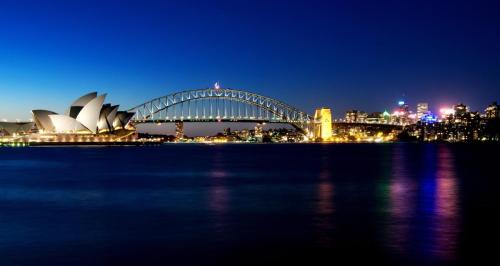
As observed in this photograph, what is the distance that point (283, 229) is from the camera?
15.4m

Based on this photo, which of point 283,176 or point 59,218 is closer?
point 59,218

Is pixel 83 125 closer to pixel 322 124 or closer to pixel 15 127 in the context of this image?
pixel 15 127

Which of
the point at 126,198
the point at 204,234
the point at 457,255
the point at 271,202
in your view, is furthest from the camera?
the point at 126,198

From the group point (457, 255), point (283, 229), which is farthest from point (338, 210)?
point (457, 255)

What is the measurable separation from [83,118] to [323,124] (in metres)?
50.8

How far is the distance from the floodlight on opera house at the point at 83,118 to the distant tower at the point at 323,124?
40.6 meters

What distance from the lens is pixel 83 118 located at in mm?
98438

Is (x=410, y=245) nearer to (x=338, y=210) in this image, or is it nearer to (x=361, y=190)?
(x=338, y=210)

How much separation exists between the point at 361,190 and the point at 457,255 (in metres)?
14.2

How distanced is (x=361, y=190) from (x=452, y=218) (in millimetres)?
8965

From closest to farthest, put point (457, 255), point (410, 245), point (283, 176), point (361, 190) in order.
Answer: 1. point (457, 255)
2. point (410, 245)
3. point (361, 190)
4. point (283, 176)

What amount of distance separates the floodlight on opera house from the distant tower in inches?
1599

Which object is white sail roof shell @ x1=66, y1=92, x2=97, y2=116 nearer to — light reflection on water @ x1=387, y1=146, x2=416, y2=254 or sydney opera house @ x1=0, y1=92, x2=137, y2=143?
sydney opera house @ x1=0, y1=92, x2=137, y2=143

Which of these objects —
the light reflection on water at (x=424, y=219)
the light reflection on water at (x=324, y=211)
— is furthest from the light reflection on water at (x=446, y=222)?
the light reflection on water at (x=324, y=211)
